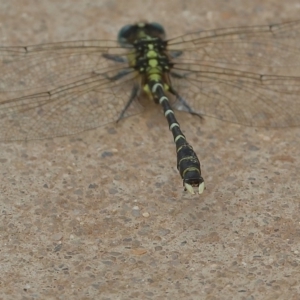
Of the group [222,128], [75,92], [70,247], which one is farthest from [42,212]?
[222,128]

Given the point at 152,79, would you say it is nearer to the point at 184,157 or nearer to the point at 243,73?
the point at 243,73

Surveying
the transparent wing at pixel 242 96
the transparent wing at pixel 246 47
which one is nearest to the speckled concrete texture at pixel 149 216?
the transparent wing at pixel 242 96

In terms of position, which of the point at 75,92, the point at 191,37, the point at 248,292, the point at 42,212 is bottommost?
the point at 248,292

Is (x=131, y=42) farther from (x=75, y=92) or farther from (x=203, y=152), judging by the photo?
(x=203, y=152)

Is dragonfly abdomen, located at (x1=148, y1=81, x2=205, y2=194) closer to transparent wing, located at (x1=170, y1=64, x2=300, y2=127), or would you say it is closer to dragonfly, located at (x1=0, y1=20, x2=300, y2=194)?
dragonfly, located at (x1=0, y1=20, x2=300, y2=194)

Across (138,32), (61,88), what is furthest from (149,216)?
(138,32)

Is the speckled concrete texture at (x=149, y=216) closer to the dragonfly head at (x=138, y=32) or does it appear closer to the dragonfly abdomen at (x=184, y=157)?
the dragonfly abdomen at (x=184, y=157)
